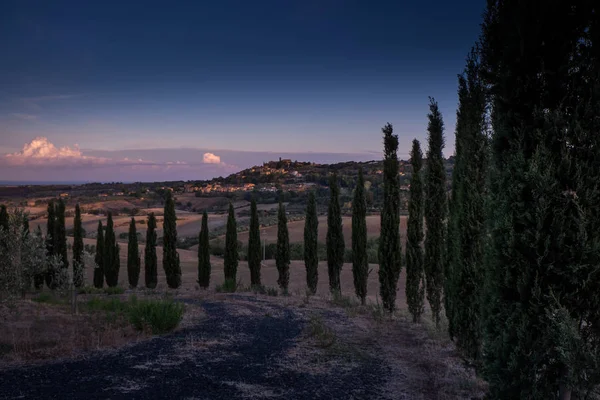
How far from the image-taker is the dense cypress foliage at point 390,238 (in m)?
16.9

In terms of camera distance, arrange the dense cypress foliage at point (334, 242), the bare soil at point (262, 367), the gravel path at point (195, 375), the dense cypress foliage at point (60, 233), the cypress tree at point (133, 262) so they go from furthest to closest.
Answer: the dense cypress foliage at point (60, 233), the cypress tree at point (133, 262), the dense cypress foliage at point (334, 242), the bare soil at point (262, 367), the gravel path at point (195, 375)

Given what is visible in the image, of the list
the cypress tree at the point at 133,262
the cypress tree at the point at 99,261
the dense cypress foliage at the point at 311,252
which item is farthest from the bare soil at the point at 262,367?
the cypress tree at the point at 99,261

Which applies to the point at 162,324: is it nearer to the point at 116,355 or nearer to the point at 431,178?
the point at 116,355

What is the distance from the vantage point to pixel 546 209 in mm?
5117

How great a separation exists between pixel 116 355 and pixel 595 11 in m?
10.5

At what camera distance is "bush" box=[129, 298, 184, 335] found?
1190cm

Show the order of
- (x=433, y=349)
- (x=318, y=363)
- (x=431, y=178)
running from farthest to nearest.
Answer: (x=431, y=178) < (x=433, y=349) < (x=318, y=363)

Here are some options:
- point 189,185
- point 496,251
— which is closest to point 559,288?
point 496,251

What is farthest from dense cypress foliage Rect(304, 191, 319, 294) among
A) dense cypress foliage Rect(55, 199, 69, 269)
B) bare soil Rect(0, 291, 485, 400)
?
dense cypress foliage Rect(55, 199, 69, 269)

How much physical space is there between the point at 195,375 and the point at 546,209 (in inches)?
266

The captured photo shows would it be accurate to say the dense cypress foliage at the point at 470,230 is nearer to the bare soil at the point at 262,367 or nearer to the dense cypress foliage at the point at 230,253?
the bare soil at the point at 262,367

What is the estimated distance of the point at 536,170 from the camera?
199 inches

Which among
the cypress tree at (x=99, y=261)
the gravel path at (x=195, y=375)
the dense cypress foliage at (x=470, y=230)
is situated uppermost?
the dense cypress foliage at (x=470, y=230)

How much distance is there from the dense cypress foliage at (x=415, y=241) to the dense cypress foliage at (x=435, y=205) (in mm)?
991
